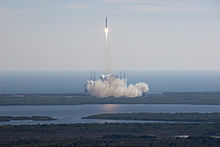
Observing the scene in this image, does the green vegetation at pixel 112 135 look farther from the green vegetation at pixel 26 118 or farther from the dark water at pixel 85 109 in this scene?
the green vegetation at pixel 26 118

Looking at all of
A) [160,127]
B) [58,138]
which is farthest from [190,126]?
[58,138]

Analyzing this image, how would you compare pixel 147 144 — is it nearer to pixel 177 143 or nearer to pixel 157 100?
pixel 177 143

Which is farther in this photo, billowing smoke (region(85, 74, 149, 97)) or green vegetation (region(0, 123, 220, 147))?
billowing smoke (region(85, 74, 149, 97))

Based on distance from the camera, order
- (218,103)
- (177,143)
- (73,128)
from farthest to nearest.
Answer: (218,103) < (73,128) < (177,143)

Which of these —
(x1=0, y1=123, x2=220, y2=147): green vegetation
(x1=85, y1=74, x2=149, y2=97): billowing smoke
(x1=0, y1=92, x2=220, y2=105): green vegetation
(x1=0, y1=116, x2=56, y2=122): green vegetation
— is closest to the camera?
(x1=0, y1=123, x2=220, y2=147): green vegetation

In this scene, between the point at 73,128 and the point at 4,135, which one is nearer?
the point at 4,135

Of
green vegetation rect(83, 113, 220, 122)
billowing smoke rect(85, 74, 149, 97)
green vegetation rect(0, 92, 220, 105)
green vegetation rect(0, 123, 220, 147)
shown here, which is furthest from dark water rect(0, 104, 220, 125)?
billowing smoke rect(85, 74, 149, 97)

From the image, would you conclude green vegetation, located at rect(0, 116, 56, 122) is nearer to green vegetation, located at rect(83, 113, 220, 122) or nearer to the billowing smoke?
green vegetation, located at rect(83, 113, 220, 122)
